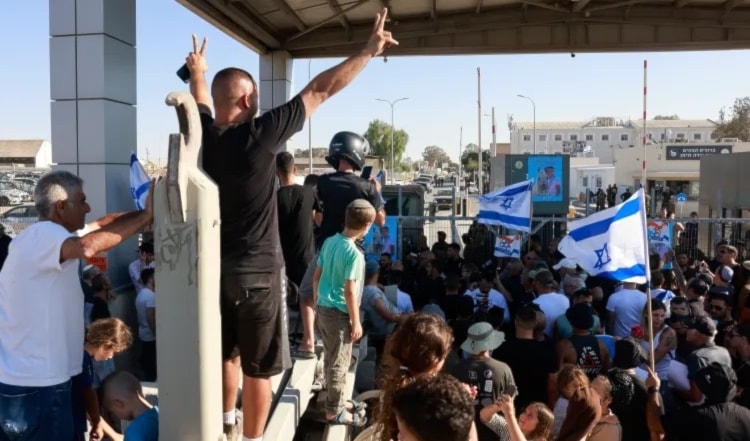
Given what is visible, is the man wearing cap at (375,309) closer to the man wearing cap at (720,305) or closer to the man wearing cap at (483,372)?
the man wearing cap at (483,372)

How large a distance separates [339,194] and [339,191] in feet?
0.08

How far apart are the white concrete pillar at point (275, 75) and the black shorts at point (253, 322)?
1185 cm

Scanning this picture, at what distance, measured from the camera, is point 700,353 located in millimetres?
5105

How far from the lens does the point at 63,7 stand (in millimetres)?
7512

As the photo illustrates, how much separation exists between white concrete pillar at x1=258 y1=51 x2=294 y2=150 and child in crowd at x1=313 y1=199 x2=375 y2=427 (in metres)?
10.2

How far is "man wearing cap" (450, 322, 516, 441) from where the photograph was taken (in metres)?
4.61

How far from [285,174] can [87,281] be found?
305cm

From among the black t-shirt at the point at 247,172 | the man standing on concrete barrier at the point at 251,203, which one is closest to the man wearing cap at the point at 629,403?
Answer: the man standing on concrete barrier at the point at 251,203

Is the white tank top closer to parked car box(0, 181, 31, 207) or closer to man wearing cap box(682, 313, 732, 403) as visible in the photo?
man wearing cap box(682, 313, 732, 403)

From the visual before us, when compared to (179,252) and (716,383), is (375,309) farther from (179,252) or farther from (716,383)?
A: (179,252)

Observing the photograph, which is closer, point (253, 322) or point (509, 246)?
point (253, 322)

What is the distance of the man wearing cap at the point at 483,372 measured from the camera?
461cm

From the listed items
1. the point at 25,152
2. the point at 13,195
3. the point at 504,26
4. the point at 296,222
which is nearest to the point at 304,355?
the point at 296,222

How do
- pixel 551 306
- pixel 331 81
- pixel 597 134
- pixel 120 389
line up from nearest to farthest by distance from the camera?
pixel 331 81
pixel 120 389
pixel 551 306
pixel 597 134
